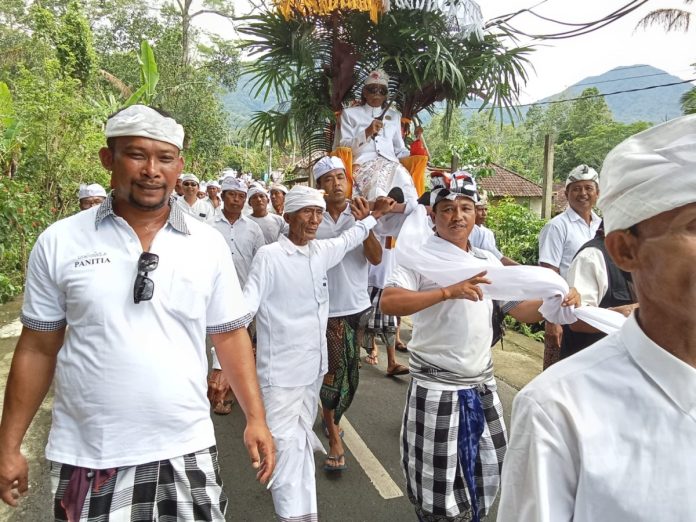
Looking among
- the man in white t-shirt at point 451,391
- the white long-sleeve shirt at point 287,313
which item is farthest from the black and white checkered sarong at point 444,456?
the white long-sleeve shirt at point 287,313

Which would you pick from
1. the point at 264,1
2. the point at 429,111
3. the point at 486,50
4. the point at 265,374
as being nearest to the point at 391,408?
the point at 265,374

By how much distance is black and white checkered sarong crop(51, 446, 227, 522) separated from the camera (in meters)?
1.56

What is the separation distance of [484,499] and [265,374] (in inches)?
51.1

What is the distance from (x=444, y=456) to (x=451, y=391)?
11.6 inches

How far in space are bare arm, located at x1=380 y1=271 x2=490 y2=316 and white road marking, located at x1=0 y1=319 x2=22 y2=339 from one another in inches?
210

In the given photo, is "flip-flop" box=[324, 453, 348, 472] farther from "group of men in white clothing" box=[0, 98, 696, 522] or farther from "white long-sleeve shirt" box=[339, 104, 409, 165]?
"white long-sleeve shirt" box=[339, 104, 409, 165]

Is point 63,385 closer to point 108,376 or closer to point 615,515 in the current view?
point 108,376

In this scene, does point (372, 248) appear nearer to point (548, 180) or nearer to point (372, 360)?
point (372, 360)

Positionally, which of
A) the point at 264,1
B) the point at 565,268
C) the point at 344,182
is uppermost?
the point at 264,1

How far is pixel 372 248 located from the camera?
3.43 meters

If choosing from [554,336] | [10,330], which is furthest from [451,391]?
[10,330]

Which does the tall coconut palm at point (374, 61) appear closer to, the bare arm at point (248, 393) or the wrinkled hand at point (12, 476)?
the bare arm at point (248, 393)

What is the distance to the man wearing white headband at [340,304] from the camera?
10.7 ft

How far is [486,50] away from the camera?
330 centimetres
